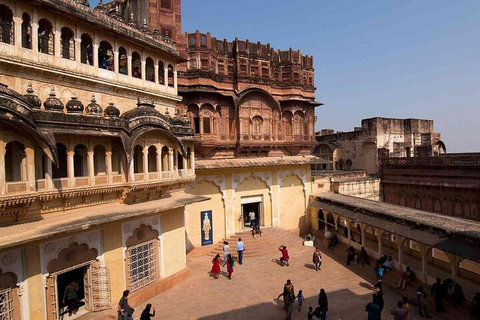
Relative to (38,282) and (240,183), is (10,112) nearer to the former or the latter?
(38,282)

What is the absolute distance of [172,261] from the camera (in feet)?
45.3

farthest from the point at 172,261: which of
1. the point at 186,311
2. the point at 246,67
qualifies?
the point at 246,67

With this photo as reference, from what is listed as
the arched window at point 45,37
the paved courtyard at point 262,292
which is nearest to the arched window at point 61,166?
the arched window at point 45,37

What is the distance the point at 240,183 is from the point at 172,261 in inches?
301

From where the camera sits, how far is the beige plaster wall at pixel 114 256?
36.2 ft

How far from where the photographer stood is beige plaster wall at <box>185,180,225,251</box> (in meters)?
17.9

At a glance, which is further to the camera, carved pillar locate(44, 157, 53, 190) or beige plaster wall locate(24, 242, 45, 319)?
carved pillar locate(44, 157, 53, 190)

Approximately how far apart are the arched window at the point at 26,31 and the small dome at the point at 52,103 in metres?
1.87

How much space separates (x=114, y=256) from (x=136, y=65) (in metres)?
8.64

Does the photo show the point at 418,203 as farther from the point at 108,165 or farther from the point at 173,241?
the point at 108,165

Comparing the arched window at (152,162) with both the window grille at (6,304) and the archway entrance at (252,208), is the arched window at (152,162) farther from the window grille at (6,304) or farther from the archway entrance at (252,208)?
the archway entrance at (252,208)

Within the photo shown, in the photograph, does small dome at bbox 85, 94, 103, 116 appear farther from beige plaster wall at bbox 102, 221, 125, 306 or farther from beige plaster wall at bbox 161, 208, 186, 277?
beige plaster wall at bbox 161, 208, 186, 277

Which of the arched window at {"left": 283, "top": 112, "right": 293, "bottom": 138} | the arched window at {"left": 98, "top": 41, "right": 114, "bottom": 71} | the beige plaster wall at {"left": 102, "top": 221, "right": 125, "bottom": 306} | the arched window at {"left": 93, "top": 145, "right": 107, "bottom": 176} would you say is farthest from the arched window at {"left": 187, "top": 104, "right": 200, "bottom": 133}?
the beige plaster wall at {"left": 102, "top": 221, "right": 125, "bottom": 306}

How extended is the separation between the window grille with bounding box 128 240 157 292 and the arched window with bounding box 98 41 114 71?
7.66 m
